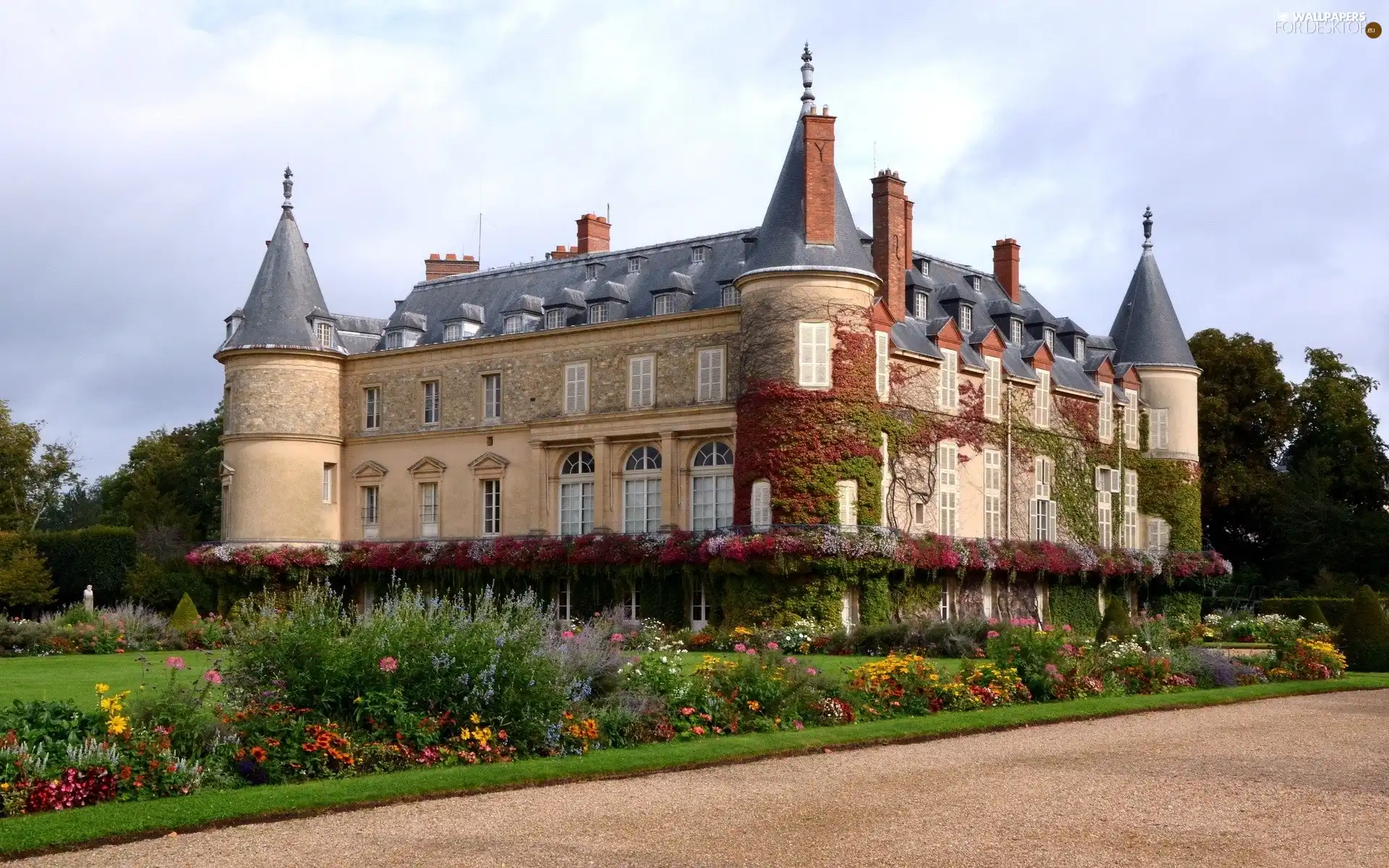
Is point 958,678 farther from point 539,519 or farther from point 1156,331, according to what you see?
point 1156,331

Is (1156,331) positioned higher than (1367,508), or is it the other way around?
(1156,331)

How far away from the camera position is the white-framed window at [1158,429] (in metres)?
44.4

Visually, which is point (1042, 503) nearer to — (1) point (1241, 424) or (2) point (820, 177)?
(2) point (820, 177)

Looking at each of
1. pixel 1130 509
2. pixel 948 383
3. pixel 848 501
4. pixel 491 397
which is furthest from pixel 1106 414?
pixel 491 397

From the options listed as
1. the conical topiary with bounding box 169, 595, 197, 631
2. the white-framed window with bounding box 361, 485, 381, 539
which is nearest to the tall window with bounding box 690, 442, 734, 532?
the white-framed window with bounding box 361, 485, 381, 539

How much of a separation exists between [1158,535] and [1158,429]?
9.81 feet

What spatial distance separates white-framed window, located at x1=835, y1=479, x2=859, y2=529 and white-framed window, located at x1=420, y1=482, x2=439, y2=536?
11.8m

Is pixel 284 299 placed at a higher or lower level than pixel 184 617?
higher

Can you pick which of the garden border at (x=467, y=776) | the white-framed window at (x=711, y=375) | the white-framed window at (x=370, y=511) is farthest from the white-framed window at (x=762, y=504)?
the garden border at (x=467, y=776)

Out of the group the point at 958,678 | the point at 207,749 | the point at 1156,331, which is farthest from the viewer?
the point at 1156,331

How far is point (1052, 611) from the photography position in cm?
3959

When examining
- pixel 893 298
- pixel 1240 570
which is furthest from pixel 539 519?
pixel 1240 570

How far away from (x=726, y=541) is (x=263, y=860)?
23560 millimetres

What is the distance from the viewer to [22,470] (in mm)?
56875
